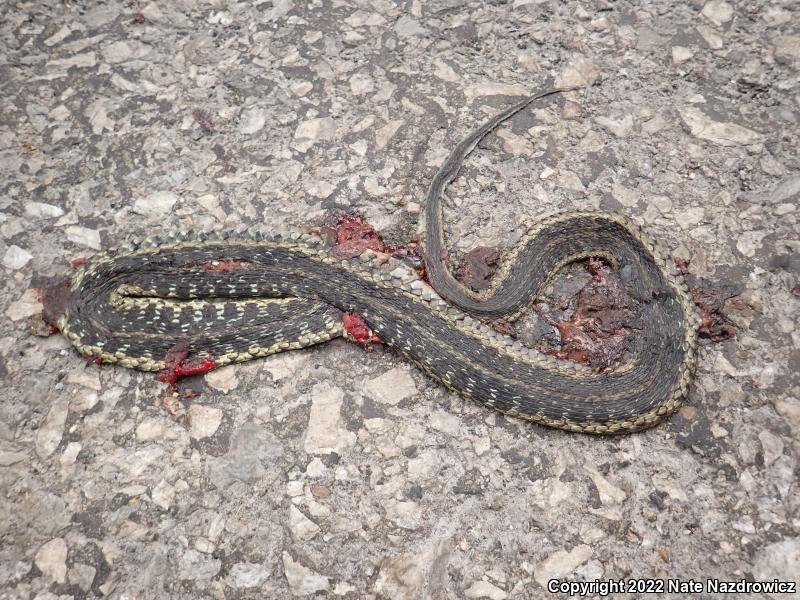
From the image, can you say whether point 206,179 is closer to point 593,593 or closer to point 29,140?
point 29,140

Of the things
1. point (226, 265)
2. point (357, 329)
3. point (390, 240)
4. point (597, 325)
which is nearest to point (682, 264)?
point (597, 325)

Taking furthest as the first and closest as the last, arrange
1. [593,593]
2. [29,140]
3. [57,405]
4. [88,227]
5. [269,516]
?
1. [29,140]
2. [88,227]
3. [57,405]
4. [269,516]
5. [593,593]

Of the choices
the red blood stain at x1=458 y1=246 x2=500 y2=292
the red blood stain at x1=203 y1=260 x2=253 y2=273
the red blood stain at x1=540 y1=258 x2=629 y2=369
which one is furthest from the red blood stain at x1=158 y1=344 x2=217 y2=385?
the red blood stain at x1=540 y1=258 x2=629 y2=369

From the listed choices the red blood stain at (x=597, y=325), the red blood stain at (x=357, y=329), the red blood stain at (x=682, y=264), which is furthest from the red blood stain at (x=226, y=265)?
the red blood stain at (x=682, y=264)

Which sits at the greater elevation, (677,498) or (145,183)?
(145,183)

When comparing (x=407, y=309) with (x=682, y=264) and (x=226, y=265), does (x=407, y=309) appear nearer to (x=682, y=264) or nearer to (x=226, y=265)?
(x=226, y=265)

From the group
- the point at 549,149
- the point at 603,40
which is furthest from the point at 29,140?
the point at 603,40
